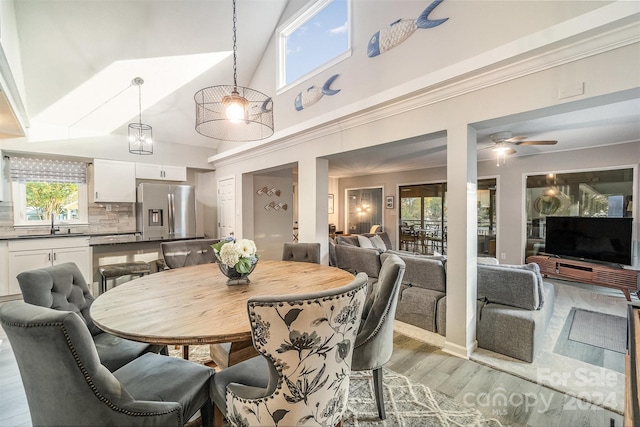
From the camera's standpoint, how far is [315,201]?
392cm

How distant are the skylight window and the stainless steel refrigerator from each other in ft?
9.23

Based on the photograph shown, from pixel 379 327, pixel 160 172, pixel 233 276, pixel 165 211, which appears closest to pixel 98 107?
pixel 160 172

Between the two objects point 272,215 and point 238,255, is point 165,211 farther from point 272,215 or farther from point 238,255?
point 238,255

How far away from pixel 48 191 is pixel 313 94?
486 centimetres

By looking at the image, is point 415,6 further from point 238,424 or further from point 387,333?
point 238,424

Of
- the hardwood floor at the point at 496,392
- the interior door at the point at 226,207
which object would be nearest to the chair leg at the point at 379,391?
the hardwood floor at the point at 496,392

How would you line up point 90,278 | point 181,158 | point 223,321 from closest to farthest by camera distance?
point 223,321 → point 90,278 → point 181,158

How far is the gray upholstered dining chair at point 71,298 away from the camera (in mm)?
1489

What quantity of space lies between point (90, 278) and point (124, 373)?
3807 millimetres

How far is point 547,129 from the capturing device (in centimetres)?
381

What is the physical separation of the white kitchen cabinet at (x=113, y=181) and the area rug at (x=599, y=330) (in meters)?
6.74

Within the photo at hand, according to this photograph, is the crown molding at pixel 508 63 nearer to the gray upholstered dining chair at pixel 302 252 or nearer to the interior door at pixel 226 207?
the gray upholstered dining chair at pixel 302 252

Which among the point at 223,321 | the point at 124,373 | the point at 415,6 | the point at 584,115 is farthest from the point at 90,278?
the point at 584,115

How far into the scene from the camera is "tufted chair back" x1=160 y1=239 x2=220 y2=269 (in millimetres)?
2865
